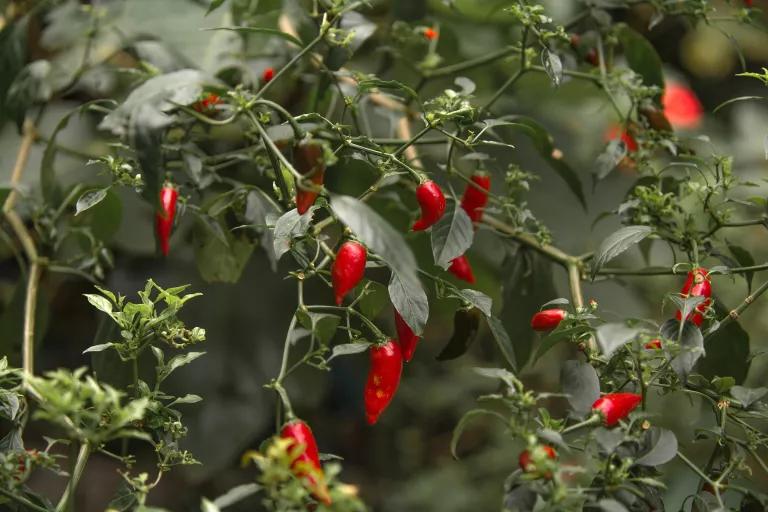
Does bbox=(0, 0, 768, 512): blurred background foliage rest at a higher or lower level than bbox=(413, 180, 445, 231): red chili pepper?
lower

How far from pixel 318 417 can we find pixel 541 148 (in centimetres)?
76

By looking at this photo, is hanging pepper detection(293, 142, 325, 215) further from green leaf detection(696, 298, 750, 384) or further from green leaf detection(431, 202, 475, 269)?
green leaf detection(696, 298, 750, 384)

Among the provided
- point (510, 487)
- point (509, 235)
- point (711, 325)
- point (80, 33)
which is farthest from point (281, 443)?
point (80, 33)

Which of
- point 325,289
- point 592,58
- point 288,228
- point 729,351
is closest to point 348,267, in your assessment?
point 288,228

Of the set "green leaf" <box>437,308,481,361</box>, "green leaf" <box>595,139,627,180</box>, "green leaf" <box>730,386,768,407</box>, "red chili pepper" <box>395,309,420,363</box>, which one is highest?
"red chili pepper" <box>395,309,420,363</box>

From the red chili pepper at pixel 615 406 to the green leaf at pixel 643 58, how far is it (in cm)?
43

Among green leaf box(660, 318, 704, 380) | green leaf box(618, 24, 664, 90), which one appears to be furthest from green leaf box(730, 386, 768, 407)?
green leaf box(618, 24, 664, 90)

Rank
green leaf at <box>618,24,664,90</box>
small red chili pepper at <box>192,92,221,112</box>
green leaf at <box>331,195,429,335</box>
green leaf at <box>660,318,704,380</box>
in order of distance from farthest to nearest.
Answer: green leaf at <box>618,24,664,90</box> → small red chili pepper at <box>192,92,221,112</box> → green leaf at <box>660,318,704,380</box> → green leaf at <box>331,195,429,335</box>

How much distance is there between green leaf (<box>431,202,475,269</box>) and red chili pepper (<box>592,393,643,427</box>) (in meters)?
0.14

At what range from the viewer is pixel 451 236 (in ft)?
2.23

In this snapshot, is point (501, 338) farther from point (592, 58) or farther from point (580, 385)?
point (592, 58)

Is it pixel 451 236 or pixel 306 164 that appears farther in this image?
pixel 451 236

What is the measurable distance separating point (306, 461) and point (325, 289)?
0.66 meters

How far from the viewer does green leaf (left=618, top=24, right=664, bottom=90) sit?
92cm
